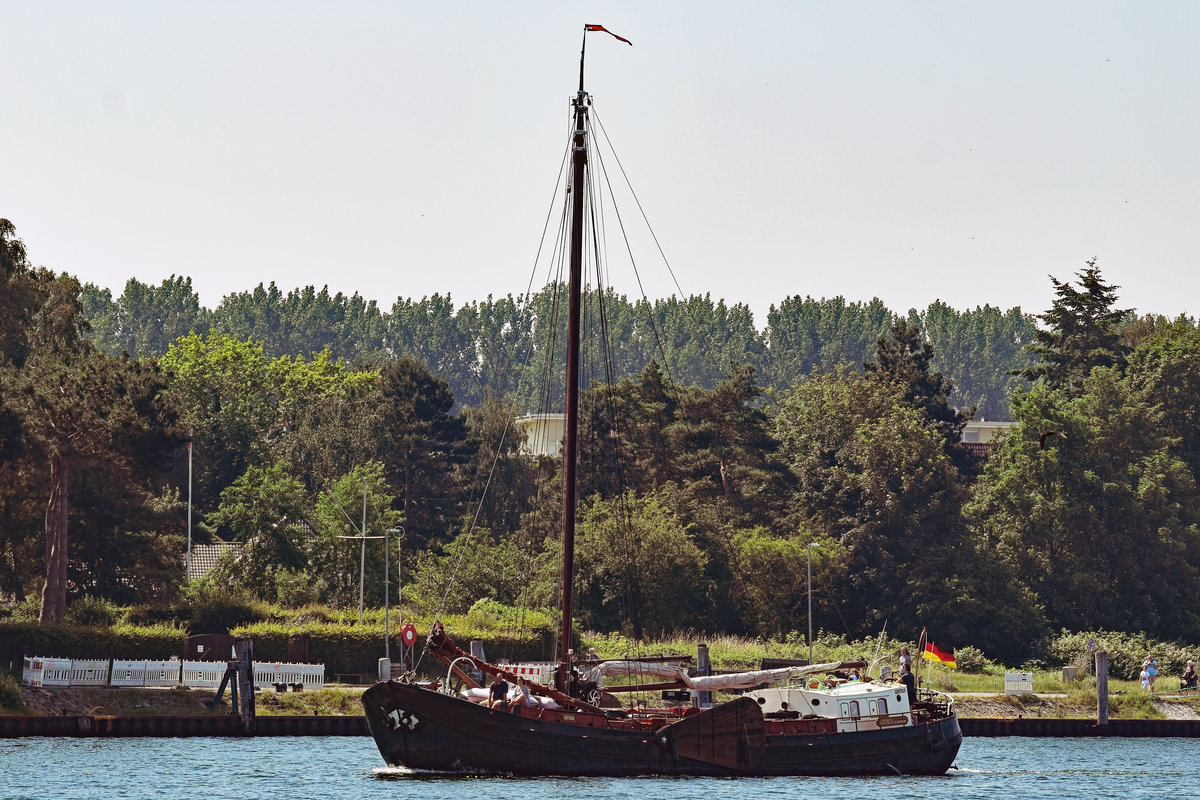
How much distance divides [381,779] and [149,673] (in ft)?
73.9

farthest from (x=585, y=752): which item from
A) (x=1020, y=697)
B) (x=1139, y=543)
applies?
(x=1139, y=543)

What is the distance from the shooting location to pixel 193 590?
292ft

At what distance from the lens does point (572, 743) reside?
49.4m

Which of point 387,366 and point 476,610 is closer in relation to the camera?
point 476,610

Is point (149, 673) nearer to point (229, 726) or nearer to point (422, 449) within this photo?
point (229, 726)

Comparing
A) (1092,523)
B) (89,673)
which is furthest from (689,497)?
(89,673)

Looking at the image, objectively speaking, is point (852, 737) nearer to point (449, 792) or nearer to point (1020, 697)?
point (449, 792)

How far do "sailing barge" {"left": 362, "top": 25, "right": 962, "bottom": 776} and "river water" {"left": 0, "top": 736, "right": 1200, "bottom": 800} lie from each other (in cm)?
59

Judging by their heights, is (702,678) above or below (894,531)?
below

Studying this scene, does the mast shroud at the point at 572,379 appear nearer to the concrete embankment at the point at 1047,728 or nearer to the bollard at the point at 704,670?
the bollard at the point at 704,670

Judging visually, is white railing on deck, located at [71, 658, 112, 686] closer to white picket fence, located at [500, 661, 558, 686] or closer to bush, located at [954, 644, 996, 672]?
white picket fence, located at [500, 661, 558, 686]

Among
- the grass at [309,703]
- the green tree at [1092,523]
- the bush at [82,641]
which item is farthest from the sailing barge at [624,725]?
the green tree at [1092,523]

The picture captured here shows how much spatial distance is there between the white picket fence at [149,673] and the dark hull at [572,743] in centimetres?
2126

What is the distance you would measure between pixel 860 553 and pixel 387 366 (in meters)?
46.5
